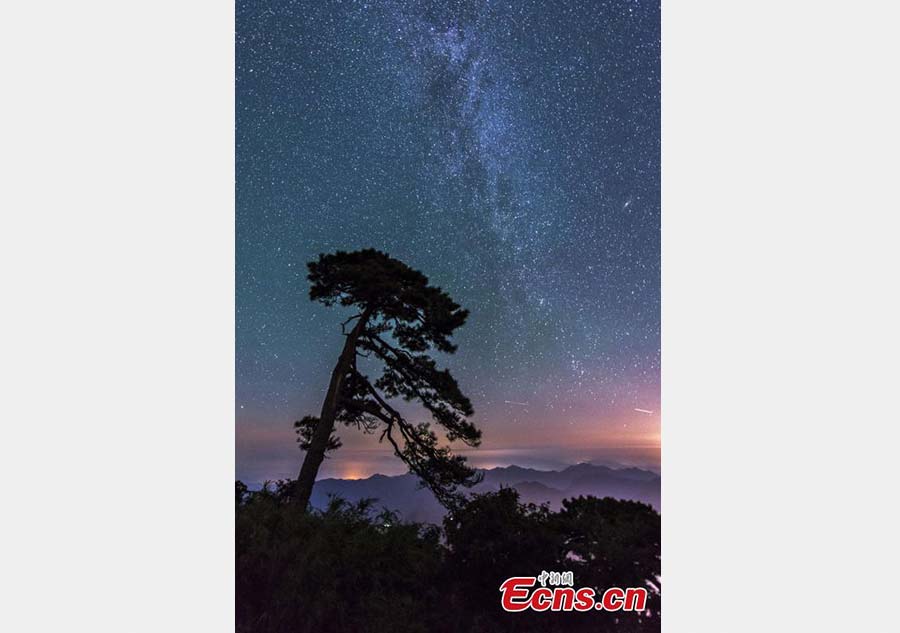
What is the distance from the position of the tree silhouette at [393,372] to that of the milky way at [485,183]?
105 millimetres

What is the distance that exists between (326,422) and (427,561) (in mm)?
1125

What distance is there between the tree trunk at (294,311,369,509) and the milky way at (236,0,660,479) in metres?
0.09

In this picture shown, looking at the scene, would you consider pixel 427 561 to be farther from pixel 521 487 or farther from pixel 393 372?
pixel 393 372

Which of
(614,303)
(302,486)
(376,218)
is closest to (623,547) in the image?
(614,303)

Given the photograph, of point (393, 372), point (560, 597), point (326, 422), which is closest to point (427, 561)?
point (560, 597)

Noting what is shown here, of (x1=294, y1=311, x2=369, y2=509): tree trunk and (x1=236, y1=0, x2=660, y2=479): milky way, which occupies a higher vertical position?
(x1=236, y1=0, x2=660, y2=479): milky way

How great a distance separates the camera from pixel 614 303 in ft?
17.2

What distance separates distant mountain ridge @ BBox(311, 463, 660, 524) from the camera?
509 cm

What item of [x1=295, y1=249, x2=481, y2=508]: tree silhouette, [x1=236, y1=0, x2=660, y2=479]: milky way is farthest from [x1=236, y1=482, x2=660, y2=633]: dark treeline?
[x1=236, y1=0, x2=660, y2=479]: milky way

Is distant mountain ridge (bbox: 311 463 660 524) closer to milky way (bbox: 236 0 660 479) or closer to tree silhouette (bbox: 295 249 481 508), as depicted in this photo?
tree silhouette (bbox: 295 249 481 508)

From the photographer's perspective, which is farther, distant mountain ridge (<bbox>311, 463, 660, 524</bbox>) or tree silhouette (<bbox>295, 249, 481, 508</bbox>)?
tree silhouette (<bbox>295, 249, 481, 508</bbox>)

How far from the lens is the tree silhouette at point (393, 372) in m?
5.19

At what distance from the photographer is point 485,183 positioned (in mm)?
5285

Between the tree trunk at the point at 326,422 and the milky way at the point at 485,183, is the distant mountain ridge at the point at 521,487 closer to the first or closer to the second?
the tree trunk at the point at 326,422
